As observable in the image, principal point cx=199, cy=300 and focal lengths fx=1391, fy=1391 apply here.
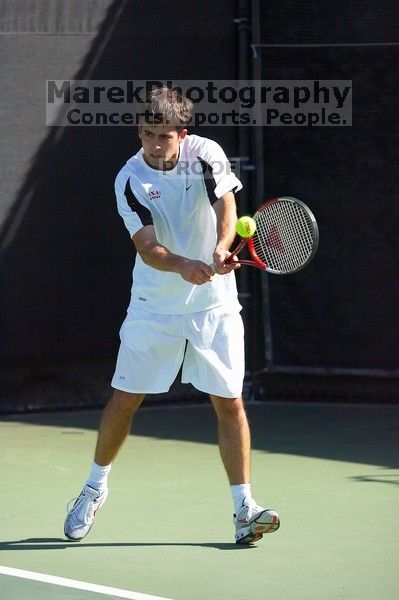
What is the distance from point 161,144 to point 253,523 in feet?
4.57

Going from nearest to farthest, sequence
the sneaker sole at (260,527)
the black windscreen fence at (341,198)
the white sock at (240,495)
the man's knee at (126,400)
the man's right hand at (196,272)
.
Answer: the man's right hand at (196,272), the sneaker sole at (260,527), the white sock at (240,495), the man's knee at (126,400), the black windscreen fence at (341,198)

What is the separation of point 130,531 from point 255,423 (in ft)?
9.73

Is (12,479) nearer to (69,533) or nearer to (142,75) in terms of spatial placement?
(69,533)

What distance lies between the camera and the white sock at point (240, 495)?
199 inches

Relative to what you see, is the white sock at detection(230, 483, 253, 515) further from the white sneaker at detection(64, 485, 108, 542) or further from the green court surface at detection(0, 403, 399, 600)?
the white sneaker at detection(64, 485, 108, 542)

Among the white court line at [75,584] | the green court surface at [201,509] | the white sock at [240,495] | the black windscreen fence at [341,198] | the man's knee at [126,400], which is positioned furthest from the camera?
the black windscreen fence at [341,198]

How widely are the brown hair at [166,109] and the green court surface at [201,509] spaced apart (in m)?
1.52

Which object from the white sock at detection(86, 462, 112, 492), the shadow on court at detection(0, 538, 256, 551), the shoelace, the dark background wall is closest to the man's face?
the white sock at detection(86, 462, 112, 492)

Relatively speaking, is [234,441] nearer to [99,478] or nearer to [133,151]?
[99,478]

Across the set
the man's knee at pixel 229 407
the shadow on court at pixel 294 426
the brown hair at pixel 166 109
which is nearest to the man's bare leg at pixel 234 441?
the man's knee at pixel 229 407

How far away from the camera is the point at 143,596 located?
421 centimetres

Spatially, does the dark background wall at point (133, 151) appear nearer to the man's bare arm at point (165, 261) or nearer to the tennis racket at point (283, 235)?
the tennis racket at point (283, 235)

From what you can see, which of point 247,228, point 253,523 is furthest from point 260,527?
point 247,228

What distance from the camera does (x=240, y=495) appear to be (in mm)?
5062
